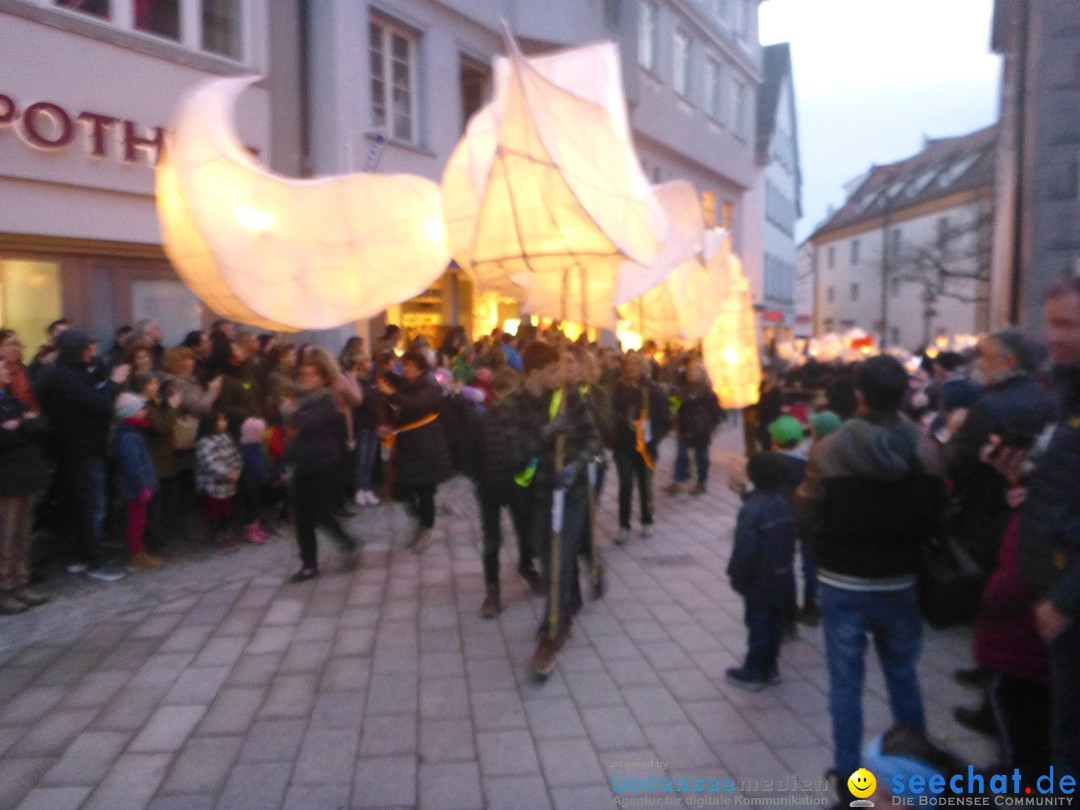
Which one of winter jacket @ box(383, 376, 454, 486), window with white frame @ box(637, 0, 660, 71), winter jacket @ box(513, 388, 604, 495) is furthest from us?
window with white frame @ box(637, 0, 660, 71)

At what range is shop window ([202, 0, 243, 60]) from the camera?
10.5 m

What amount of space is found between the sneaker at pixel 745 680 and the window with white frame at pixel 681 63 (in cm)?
2006

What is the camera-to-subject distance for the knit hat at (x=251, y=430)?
24.3ft

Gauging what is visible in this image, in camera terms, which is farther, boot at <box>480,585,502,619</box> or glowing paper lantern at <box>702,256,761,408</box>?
glowing paper lantern at <box>702,256,761,408</box>

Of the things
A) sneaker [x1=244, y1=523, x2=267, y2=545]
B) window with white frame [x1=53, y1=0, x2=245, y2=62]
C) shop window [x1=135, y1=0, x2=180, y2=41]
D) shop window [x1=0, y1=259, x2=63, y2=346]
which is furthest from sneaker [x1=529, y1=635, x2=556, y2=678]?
shop window [x1=135, y1=0, x2=180, y2=41]

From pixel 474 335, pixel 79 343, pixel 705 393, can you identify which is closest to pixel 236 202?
pixel 79 343

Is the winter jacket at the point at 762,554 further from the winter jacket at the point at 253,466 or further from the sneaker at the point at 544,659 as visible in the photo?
the winter jacket at the point at 253,466

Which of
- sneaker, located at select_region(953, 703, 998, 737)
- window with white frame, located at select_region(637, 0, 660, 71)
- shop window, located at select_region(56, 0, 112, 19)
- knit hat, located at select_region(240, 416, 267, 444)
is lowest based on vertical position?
sneaker, located at select_region(953, 703, 998, 737)

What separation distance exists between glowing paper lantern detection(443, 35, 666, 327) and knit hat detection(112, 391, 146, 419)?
3.36 m

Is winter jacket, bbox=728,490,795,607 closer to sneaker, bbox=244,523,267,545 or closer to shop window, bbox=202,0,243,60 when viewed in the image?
sneaker, bbox=244,523,267,545

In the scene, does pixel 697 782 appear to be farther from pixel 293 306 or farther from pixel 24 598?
pixel 24 598

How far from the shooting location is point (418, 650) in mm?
5102

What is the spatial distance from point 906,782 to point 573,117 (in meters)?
3.48

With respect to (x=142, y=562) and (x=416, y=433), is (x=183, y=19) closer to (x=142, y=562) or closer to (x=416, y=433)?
(x=416, y=433)
